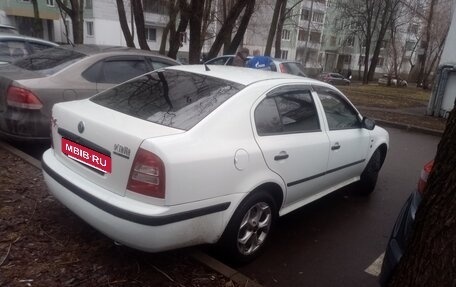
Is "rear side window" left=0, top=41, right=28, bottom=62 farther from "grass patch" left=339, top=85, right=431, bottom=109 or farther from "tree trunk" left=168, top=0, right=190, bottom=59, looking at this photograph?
"grass patch" left=339, top=85, right=431, bottom=109

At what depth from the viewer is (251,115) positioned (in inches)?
128

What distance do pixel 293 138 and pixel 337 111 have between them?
1.15m

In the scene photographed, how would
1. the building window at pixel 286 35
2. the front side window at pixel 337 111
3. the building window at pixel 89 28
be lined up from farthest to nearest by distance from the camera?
the building window at pixel 286 35 < the building window at pixel 89 28 < the front side window at pixel 337 111

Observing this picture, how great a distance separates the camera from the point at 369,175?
5.11m

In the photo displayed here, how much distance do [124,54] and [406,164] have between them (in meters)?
5.17

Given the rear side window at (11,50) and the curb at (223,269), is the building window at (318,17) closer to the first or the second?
the rear side window at (11,50)

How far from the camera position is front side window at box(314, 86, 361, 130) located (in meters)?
4.22

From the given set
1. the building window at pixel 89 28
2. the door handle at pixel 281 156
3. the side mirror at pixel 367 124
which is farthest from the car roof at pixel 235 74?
the building window at pixel 89 28

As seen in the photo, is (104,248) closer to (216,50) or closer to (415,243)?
(415,243)

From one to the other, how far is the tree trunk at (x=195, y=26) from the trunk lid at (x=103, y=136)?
7061 millimetres

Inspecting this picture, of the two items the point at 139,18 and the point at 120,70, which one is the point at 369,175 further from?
the point at 139,18

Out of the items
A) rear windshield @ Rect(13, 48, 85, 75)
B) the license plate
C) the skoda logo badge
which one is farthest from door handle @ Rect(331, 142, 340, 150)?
rear windshield @ Rect(13, 48, 85, 75)

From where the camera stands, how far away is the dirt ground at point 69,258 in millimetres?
2811

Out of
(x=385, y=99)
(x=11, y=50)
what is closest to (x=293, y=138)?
(x=11, y=50)
